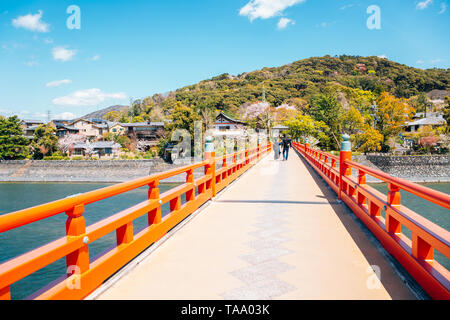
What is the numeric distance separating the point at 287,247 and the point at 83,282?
225 centimetres

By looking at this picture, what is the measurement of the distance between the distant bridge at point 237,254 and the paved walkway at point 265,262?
0.01m

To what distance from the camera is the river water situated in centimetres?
1145

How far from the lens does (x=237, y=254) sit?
11.7ft

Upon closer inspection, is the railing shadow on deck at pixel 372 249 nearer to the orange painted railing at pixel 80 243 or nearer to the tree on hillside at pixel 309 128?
the orange painted railing at pixel 80 243

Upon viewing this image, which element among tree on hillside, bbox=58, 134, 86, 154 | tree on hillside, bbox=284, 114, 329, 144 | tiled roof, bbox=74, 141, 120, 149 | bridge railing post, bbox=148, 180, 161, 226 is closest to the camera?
bridge railing post, bbox=148, 180, 161, 226

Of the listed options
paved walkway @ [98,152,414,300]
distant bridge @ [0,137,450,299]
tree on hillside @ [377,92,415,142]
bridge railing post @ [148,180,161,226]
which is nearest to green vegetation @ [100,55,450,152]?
tree on hillside @ [377,92,415,142]

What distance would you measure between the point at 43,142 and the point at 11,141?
4.58 metres

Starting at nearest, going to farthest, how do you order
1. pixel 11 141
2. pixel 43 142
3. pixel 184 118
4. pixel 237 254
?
1. pixel 237 254
2. pixel 184 118
3. pixel 11 141
4. pixel 43 142

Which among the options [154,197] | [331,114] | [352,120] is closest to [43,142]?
[331,114]

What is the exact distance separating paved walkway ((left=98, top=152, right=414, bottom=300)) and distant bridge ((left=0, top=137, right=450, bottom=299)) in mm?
10

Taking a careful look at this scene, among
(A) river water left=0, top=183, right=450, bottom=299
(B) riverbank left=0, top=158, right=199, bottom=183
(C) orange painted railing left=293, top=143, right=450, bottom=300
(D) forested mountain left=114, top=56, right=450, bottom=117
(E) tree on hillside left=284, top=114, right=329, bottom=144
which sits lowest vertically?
(A) river water left=0, top=183, right=450, bottom=299

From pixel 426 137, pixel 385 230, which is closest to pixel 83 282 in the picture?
pixel 385 230

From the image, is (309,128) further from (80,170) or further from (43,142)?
(43,142)

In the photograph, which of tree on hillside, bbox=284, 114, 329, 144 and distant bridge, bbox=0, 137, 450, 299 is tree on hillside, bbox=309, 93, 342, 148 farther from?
distant bridge, bbox=0, 137, 450, 299
